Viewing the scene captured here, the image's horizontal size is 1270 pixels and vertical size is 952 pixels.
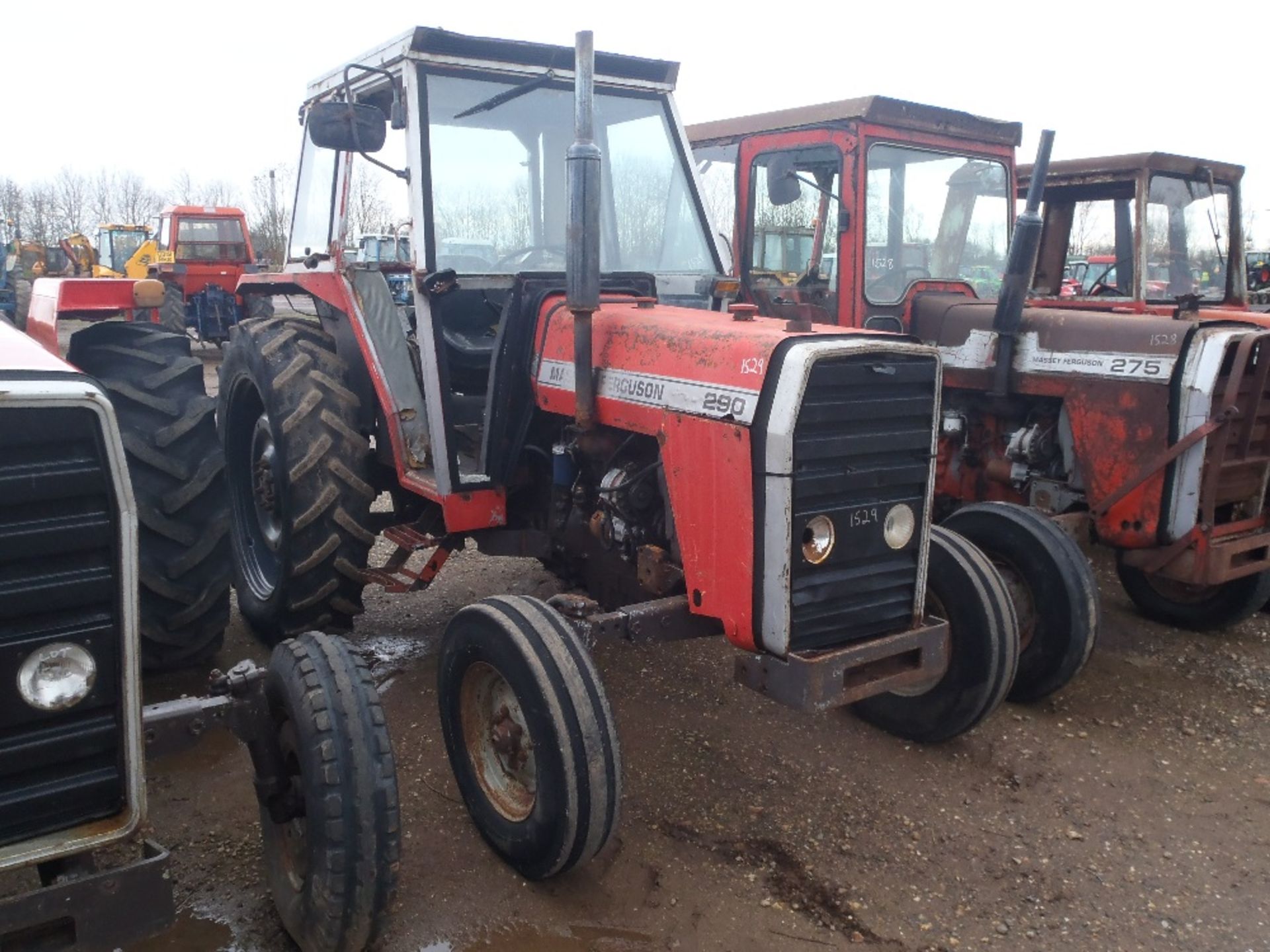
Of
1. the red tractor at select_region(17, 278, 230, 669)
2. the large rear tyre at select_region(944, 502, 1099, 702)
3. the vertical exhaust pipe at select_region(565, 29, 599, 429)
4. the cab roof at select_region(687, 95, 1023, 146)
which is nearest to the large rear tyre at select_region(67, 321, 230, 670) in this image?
the red tractor at select_region(17, 278, 230, 669)

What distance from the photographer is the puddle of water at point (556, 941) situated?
2713 mm

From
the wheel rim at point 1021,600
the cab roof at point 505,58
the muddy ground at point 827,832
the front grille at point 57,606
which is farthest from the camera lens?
the wheel rim at point 1021,600

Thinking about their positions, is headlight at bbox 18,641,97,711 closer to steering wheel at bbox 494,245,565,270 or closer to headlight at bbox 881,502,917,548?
headlight at bbox 881,502,917,548

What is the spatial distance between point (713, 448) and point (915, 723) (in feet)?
5.23

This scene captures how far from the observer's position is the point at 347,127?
3.59 m

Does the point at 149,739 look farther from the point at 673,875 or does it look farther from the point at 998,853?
the point at 998,853

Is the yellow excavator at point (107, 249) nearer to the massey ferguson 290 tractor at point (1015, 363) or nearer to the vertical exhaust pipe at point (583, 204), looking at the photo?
the massey ferguson 290 tractor at point (1015, 363)

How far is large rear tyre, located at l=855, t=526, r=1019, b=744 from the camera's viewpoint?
3576 millimetres

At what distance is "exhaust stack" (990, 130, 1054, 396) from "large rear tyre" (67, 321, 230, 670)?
3680 millimetres

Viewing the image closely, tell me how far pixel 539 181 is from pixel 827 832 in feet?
9.06

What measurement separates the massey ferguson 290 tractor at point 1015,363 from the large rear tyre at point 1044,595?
0.04 ft

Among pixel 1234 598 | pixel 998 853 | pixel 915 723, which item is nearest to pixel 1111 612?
pixel 1234 598

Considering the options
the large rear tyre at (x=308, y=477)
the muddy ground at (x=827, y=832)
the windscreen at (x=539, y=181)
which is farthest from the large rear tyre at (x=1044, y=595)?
the large rear tyre at (x=308, y=477)

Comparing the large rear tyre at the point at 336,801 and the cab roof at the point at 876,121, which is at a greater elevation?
the cab roof at the point at 876,121
